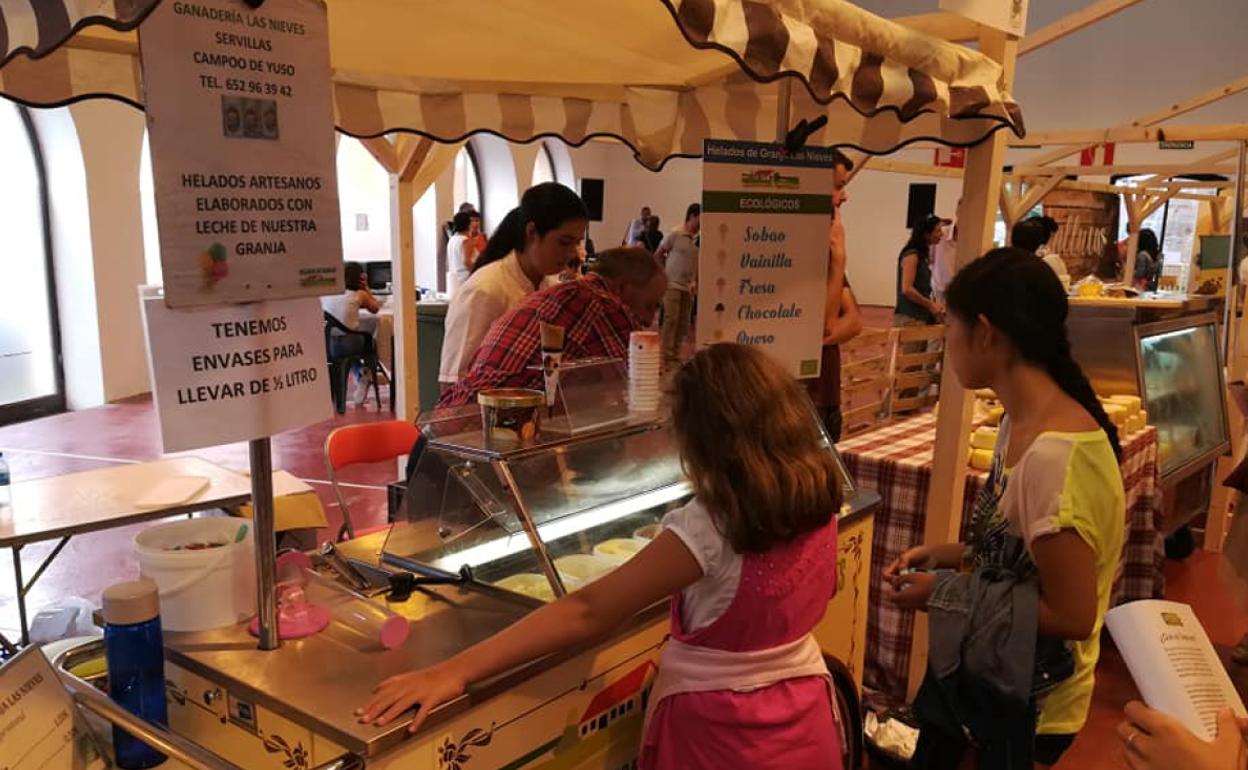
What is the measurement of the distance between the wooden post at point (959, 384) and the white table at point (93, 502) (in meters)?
2.54

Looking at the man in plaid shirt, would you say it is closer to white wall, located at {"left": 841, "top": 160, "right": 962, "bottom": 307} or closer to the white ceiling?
the white ceiling

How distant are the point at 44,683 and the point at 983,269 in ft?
6.41

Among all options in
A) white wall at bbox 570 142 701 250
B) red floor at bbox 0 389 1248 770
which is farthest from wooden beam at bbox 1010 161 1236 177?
white wall at bbox 570 142 701 250

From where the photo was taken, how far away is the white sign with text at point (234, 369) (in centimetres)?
143

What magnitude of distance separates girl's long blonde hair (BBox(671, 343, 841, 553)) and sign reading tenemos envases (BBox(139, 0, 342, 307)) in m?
0.72

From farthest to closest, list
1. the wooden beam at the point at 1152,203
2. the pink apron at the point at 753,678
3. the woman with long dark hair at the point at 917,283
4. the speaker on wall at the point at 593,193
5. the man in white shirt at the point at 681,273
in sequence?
the speaker on wall at the point at 593,193 → the wooden beam at the point at 1152,203 → the woman with long dark hair at the point at 917,283 → the man in white shirt at the point at 681,273 → the pink apron at the point at 753,678

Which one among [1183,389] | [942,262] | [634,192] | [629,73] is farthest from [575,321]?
[634,192]

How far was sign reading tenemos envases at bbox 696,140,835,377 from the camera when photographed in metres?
2.54

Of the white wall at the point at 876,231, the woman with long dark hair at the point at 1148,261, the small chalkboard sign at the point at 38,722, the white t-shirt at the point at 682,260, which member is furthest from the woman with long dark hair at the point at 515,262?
the white wall at the point at 876,231

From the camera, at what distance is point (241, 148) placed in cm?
146

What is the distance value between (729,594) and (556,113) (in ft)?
8.29

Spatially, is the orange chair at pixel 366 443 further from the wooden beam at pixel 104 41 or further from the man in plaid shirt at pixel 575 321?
the wooden beam at pixel 104 41

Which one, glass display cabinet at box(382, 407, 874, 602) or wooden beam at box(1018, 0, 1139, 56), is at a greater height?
wooden beam at box(1018, 0, 1139, 56)

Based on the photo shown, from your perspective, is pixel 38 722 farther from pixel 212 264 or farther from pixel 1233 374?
pixel 1233 374
